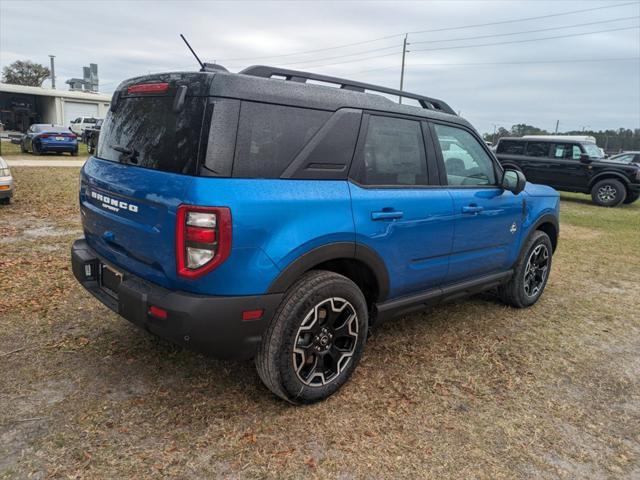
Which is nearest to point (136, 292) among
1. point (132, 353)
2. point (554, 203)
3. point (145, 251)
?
point (145, 251)

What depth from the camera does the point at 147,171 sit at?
8.36 feet

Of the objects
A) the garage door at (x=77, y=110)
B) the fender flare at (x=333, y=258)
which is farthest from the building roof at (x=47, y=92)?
the fender flare at (x=333, y=258)

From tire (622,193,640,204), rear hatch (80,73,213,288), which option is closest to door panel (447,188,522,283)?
rear hatch (80,73,213,288)

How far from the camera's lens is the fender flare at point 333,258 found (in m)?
2.51

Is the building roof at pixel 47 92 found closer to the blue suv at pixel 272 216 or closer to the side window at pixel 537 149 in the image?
the side window at pixel 537 149

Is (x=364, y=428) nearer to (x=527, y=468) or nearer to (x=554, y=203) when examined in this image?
(x=527, y=468)

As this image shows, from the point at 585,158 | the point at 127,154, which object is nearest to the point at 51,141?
the point at 585,158

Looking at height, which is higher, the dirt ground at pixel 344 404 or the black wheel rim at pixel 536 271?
the black wheel rim at pixel 536 271

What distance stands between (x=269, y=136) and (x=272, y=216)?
445mm

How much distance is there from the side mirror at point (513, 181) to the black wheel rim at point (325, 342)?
1.97 m

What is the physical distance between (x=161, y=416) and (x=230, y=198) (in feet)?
4.27

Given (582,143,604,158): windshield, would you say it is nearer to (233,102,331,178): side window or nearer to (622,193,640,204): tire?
(622,193,640,204): tire

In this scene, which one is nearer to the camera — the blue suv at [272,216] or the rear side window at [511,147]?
the blue suv at [272,216]

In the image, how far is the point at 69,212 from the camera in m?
8.14
